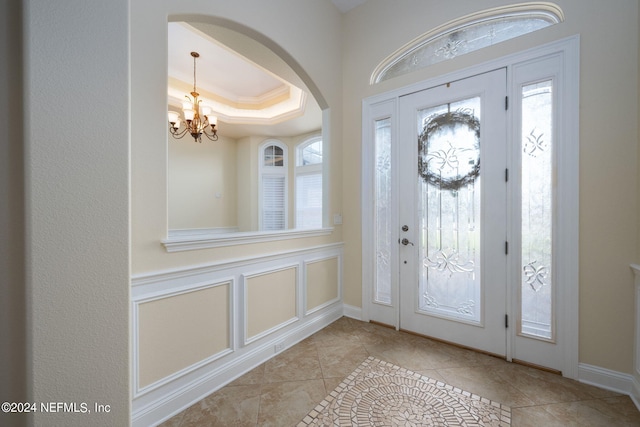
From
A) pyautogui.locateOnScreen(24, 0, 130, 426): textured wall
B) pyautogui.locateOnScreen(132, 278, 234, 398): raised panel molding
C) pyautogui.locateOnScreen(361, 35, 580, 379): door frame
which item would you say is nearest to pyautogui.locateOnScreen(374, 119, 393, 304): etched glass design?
pyautogui.locateOnScreen(361, 35, 580, 379): door frame

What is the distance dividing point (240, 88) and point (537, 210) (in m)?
4.89

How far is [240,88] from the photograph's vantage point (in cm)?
486

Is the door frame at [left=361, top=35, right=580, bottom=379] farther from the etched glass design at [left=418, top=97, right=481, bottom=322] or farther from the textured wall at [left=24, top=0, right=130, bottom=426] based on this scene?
the textured wall at [left=24, top=0, right=130, bottom=426]

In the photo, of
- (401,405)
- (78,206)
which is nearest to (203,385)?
(401,405)

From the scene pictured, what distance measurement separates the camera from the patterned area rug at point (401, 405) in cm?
153

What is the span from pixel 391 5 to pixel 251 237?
2.84 meters

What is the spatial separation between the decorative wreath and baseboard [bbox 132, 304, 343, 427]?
1935mm

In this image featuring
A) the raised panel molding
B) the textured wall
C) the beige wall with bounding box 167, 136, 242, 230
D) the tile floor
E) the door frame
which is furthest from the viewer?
the beige wall with bounding box 167, 136, 242, 230

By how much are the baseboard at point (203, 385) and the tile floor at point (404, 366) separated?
0.05 meters

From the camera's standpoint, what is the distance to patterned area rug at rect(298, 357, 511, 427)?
5.01ft

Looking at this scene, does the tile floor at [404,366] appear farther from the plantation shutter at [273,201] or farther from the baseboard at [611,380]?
the plantation shutter at [273,201]

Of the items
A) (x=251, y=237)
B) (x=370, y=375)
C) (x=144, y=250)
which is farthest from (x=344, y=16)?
(x=370, y=375)

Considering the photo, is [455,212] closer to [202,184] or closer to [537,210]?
[537,210]

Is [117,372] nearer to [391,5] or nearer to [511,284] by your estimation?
[511,284]
